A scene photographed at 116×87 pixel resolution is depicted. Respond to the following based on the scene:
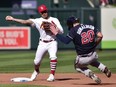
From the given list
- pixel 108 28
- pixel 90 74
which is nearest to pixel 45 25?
pixel 90 74

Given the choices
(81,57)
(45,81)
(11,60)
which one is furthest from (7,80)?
(11,60)

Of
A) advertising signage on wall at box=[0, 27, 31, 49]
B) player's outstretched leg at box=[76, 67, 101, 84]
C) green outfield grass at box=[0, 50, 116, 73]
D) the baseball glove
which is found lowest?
advertising signage on wall at box=[0, 27, 31, 49]

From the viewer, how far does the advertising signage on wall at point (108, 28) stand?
2597 cm

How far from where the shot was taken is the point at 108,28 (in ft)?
85.9

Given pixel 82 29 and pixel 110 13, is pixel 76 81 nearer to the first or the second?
pixel 82 29

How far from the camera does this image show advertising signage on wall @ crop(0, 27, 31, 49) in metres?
25.6

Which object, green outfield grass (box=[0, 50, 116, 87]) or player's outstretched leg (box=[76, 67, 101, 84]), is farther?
→ green outfield grass (box=[0, 50, 116, 87])

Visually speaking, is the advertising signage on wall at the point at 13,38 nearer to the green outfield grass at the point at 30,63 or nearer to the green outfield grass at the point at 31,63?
the green outfield grass at the point at 30,63

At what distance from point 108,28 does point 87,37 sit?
46.4 feet

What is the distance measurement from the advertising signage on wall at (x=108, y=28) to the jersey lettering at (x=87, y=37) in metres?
13.8

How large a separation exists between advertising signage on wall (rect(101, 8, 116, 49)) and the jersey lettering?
45.3ft

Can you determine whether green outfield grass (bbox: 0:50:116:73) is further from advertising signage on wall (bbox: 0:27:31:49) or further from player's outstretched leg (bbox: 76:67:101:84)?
player's outstretched leg (bbox: 76:67:101:84)

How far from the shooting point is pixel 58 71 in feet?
55.0

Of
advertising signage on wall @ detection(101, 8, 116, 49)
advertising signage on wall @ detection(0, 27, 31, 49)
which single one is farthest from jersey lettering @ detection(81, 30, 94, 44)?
advertising signage on wall @ detection(101, 8, 116, 49)
